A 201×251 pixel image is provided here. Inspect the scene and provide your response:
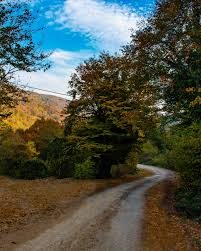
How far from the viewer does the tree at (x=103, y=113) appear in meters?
34.1

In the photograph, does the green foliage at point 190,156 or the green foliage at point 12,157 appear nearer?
the green foliage at point 190,156

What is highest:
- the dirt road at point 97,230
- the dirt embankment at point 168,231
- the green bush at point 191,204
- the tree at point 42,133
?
the tree at point 42,133

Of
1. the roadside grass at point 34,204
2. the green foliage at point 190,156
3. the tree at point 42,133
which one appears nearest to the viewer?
the roadside grass at point 34,204

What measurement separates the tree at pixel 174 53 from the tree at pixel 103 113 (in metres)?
8.39

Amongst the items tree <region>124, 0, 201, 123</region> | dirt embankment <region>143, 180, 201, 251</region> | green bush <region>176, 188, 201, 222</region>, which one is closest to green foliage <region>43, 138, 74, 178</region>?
tree <region>124, 0, 201, 123</region>

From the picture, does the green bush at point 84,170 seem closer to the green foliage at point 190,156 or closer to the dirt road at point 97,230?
the dirt road at point 97,230

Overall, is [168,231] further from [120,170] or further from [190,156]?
[120,170]

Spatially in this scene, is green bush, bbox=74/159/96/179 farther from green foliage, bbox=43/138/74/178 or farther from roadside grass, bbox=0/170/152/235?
roadside grass, bbox=0/170/152/235

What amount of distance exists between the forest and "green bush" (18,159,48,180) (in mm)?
112

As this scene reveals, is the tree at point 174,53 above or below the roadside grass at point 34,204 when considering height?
above

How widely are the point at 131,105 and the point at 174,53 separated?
1177 cm

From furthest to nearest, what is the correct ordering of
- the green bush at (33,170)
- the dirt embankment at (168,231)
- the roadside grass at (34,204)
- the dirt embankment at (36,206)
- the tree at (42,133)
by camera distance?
the tree at (42,133) → the green bush at (33,170) → the roadside grass at (34,204) → the dirt embankment at (36,206) → the dirt embankment at (168,231)

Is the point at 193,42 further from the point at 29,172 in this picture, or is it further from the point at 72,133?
the point at 29,172

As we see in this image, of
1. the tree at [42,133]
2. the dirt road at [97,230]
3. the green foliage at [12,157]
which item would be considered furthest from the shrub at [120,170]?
the dirt road at [97,230]
